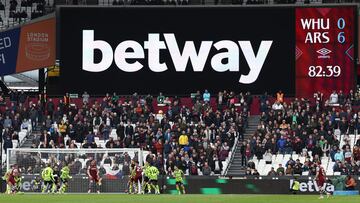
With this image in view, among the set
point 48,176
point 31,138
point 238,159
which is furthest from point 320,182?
point 31,138

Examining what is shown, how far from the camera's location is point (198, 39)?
79562 millimetres

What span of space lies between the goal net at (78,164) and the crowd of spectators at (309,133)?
22.5ft

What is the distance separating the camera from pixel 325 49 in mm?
78188

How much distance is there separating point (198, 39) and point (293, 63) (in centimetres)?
642

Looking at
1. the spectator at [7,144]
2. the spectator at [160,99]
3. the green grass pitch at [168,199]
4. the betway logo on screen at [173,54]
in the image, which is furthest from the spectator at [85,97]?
the green grass pitch at [168,199]

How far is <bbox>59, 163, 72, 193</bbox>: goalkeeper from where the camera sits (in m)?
63.2

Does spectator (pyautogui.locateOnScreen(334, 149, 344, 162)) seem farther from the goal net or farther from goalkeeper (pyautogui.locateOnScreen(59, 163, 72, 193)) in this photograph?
goalkeeper (pyautogui.locateOnScreen(59, 163, 72, 193))

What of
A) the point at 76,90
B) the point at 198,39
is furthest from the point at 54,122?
the point at 198,39

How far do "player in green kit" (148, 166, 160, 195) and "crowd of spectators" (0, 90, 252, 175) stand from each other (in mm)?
2482

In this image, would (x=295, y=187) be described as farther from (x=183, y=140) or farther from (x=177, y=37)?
(x=177, y=37)

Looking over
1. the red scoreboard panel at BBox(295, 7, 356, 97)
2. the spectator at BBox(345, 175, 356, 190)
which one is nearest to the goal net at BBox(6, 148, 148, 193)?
the spectator at BBox(345, 175, 356, 190)

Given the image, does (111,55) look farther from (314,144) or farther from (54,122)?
(314,144)

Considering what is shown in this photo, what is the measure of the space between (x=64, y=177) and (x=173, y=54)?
18.8m

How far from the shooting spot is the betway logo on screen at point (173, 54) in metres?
79.2
